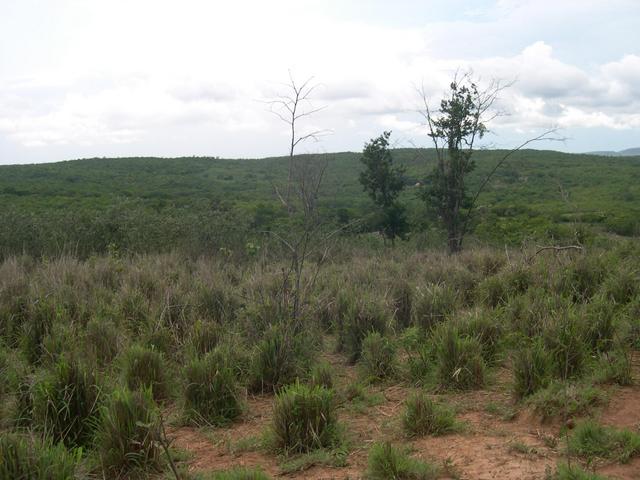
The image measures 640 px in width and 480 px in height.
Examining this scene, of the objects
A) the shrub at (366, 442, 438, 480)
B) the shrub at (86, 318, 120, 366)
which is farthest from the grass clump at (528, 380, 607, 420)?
the shrub at (86, 318, 120, 366)

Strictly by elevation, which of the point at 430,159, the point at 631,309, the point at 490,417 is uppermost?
the point at 430,159

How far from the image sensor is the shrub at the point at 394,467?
3428 mm

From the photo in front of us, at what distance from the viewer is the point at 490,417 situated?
447 centimetres

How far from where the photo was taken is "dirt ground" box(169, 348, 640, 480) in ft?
11.7

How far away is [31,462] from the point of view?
3262mm

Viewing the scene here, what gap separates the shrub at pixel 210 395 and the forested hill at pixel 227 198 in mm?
2328

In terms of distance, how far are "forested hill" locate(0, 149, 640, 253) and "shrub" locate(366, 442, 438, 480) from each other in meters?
3.20

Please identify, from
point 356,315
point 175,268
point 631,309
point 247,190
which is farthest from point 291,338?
point 247,190

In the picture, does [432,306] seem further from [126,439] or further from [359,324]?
[126,439]

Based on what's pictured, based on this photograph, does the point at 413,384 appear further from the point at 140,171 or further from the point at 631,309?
the point at 140,171

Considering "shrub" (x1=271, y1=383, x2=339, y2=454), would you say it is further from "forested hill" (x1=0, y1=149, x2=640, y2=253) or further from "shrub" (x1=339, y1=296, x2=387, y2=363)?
"forested hill" (x1=0, y1=149, x2=640, y2=253)

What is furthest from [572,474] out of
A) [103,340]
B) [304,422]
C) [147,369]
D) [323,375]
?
[103,340]

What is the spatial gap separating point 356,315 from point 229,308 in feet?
4.98

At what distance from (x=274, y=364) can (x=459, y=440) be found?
192 centimetres
